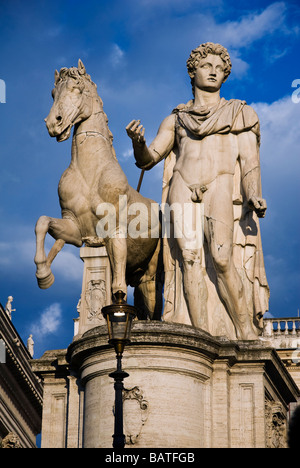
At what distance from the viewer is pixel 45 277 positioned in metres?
20.8

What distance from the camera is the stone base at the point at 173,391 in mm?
19328

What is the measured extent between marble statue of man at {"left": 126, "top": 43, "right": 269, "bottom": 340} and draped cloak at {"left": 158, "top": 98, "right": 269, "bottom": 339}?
0.06ft

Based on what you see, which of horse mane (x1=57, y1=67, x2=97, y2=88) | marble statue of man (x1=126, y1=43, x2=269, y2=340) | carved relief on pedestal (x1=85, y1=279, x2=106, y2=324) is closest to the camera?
carved relief on pedestal (x1=85, y1=279, x2=106, y2=324)

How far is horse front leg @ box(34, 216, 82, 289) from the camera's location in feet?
68.1

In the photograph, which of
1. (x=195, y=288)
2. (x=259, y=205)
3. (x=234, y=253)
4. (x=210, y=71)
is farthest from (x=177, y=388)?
(x=210, y=71)

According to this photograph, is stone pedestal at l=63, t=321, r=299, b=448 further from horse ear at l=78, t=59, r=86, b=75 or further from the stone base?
horse ear at l=78, t=59, r=86, b=75

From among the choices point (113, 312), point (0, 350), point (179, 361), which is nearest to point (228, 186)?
point (179, 361)

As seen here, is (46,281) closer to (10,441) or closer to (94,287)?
(94,287)

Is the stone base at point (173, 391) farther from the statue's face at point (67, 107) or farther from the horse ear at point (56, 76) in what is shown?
the horse ear at point (56, 76)

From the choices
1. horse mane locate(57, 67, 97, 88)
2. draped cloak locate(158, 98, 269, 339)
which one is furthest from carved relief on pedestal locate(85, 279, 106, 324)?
horse mane locate(57, 67, 97, 88)

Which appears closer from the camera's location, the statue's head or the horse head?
the horse head

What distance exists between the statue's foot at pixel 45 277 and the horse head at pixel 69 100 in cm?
250

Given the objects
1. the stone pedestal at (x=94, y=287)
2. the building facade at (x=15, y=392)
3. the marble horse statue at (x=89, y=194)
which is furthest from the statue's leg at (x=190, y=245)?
the building facade at (x=15, y=392)

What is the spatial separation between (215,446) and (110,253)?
3.99 m
